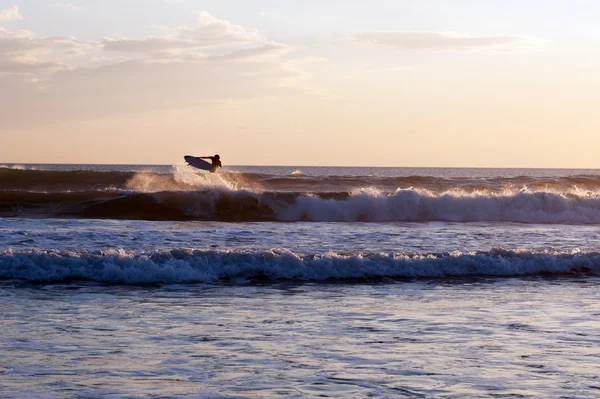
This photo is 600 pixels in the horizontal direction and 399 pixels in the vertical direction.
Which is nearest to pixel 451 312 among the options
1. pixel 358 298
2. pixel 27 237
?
pixel 358 298

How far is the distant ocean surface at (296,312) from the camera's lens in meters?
6.09

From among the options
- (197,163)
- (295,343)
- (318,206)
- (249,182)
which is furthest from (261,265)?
(249,182)

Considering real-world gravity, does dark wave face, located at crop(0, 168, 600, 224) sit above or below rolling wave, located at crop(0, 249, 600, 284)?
above

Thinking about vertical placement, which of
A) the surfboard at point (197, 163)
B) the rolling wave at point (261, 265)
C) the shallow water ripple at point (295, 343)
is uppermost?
the surfboard at point (197, 163)

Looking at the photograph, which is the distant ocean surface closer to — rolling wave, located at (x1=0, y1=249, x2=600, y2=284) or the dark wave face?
rolling wave, located at (x1=0, y1=249, x2=600, y2=284)

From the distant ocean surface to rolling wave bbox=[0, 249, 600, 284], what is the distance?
0.10ft

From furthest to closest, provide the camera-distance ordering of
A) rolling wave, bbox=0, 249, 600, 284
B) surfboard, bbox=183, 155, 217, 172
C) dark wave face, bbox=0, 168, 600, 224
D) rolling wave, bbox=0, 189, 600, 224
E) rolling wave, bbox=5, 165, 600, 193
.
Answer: rolling wave, bbox=5, 165, 600, 193 → surfboard, bbox=183, 155, 217, 172 → rolling wave, bbox=0, 189, 600, 224 → dark wave face, bbox=0, 168, 600, 224 → rolling wave, bbox=0, 249, 600, 284

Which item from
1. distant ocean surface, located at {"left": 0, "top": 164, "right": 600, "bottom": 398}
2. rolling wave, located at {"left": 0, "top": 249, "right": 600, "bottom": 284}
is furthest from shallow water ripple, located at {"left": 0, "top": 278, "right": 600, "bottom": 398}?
rolling wave, located at {"left": 0, "top": 249, "right": 600, "bottom": 284}

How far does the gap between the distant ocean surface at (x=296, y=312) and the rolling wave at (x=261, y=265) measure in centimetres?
3

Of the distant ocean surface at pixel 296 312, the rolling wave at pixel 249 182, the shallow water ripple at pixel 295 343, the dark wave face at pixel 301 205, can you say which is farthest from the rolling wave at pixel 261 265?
the rolling wave at pixel 249 182

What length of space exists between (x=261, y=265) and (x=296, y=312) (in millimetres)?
3544

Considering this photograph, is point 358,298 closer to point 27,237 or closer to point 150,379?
point 150,379

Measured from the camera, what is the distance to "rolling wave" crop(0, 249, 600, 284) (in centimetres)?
1195

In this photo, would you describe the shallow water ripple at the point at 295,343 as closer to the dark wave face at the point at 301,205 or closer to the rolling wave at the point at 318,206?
the dark wave face at the point at 301,205
